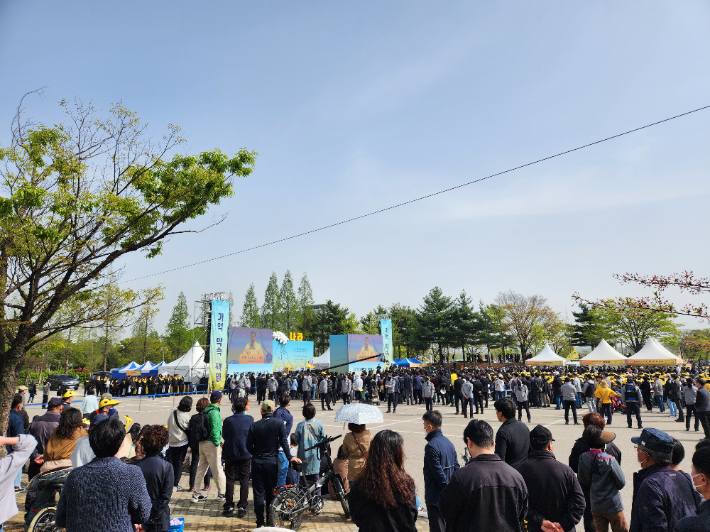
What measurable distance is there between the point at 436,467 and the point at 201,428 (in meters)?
4.37

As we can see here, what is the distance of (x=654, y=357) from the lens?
1213 inches

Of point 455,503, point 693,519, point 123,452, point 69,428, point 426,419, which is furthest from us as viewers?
point 69,428

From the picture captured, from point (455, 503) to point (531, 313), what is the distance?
5672 centimetres

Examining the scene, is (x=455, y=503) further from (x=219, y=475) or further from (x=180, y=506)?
(x=180, y=506)

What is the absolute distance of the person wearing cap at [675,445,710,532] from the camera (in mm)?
2143

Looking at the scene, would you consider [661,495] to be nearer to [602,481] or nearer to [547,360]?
[602,481]

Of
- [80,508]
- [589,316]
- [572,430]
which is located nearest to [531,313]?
[589,316]

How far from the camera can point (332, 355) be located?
37812 millimetres

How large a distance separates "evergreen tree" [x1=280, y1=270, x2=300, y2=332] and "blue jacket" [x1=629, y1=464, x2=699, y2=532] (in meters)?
72.5

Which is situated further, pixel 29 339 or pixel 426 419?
pixel 29 339

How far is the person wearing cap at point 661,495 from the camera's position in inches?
114

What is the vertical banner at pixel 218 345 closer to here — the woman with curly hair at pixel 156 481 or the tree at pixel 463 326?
the woman with curly hair at pixel 156 481

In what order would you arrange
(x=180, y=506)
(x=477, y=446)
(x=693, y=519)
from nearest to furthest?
(x=693, y=519) < (x=477, y=446) < (x=180, y=506)

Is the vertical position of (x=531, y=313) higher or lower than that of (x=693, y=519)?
higher
